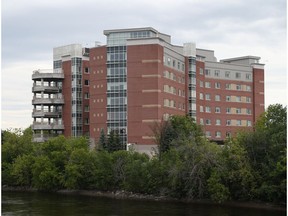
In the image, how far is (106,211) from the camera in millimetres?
42844

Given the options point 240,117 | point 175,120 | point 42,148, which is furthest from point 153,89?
point 240,117

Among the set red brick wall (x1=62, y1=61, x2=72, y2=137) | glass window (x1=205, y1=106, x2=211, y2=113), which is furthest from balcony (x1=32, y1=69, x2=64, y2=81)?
glass window (x1=205, y1=106, x2=211, y2=113)

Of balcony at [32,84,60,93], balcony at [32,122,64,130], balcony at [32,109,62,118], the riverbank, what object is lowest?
Result: the riverbank

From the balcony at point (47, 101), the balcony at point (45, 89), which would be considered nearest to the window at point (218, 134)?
the balcony at point (47, 101)

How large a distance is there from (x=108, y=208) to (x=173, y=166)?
10.8 meters

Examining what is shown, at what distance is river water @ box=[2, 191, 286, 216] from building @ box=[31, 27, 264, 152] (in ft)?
106

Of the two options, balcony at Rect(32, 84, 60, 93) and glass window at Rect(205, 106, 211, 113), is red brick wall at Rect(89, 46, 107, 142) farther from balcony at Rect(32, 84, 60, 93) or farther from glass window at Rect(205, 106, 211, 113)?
glass window at Rect(205, 106, 211, 113)

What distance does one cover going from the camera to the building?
274 ft

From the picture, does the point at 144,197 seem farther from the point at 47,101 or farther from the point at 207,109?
the point at 207,109

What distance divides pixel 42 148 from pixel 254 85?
2342 inches

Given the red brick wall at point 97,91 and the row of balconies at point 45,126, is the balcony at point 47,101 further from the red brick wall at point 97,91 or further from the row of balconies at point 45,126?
the red brick wall at point 97,91

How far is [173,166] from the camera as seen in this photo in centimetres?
5284

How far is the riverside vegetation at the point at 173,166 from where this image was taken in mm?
47562

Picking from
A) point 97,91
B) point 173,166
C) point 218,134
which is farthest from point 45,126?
point 173,166
